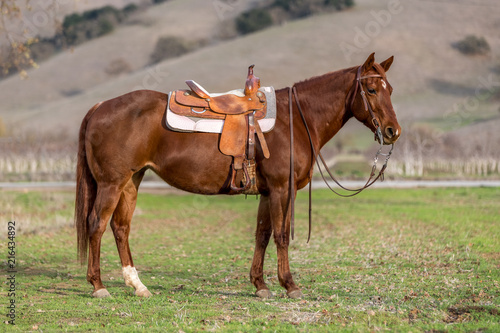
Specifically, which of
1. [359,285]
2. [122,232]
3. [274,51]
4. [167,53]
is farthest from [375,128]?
[167,53]

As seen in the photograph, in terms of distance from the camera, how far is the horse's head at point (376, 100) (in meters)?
7.18

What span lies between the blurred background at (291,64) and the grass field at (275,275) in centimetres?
2150

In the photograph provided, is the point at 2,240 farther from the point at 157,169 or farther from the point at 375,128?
the point at 375,128

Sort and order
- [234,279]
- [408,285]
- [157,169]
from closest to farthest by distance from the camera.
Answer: [157,169] → [408,285] → [234,279]

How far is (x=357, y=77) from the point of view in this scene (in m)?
7.34

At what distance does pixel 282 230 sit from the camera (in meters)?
7.18

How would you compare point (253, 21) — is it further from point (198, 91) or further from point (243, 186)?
point (243, 186)

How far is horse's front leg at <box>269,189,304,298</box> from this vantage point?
709cm

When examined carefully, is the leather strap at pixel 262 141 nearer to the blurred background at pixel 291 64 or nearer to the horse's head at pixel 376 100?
the horse's head at pixel 376 100

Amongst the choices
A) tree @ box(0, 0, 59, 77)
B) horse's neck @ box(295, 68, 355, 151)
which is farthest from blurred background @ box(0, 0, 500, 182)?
horse's neck @ box(295, 68, 355, 151)

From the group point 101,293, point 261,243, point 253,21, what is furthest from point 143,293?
point 253,21

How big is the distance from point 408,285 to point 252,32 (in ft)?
379

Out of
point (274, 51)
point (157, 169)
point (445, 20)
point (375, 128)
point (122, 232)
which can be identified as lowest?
point (122, 232)

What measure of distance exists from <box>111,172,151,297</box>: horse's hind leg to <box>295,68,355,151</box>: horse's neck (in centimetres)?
242
